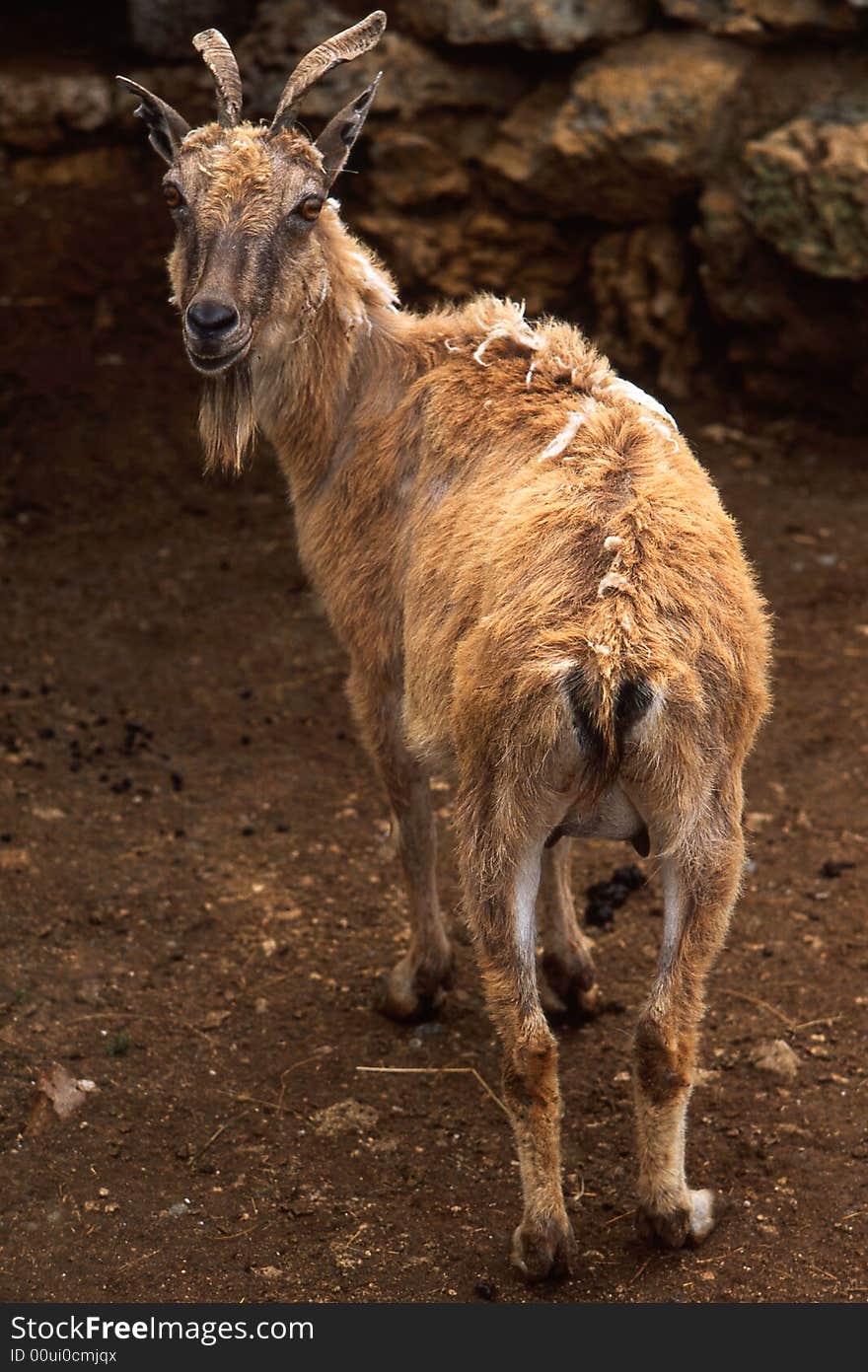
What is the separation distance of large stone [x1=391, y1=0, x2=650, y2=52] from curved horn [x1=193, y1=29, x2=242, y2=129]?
4.00 meters

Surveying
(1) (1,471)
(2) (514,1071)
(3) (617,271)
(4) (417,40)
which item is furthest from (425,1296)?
(4) (417,40)

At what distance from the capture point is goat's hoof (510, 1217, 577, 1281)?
4180mm

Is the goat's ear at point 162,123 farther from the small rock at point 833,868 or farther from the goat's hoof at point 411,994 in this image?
the small rock at point 833,868

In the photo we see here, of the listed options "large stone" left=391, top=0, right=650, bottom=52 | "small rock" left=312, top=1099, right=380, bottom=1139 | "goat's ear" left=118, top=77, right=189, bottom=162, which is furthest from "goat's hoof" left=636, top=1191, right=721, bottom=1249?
"large stone" left=391, top=0, right=650, bottom=52

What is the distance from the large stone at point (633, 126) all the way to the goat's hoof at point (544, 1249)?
665cm

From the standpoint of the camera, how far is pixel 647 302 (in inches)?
377

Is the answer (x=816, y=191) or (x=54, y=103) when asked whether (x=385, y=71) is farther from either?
(x=816, y=191)

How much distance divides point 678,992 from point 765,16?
21.4ft

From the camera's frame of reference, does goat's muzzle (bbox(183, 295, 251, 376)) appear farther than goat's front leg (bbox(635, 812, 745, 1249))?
Yes

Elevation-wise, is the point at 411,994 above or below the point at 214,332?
below

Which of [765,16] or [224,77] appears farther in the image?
[765,16]

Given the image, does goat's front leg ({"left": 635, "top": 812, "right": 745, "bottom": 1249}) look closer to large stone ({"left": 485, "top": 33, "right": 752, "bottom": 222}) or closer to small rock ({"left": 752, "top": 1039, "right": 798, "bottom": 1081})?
small rock ({"left": 752, "top": 1039, "right": 798, "bottom": 1081})

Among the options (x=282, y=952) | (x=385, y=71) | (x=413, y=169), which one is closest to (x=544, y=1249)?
(x=282, y=952)

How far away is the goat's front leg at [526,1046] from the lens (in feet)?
13.3
